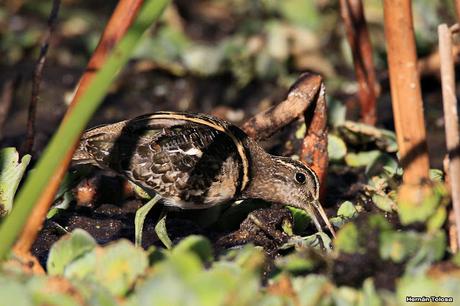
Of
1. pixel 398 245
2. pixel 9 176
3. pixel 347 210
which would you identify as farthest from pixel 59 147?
pixel 347 210

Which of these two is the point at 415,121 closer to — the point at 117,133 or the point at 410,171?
the point at 410,171

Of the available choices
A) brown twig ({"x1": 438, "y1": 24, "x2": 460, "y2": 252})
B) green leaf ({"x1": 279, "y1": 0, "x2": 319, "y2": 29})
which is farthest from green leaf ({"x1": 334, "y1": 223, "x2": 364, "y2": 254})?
green leaf ({"x1": 279, "y1": 0, "x2": 319, "y2": 29})

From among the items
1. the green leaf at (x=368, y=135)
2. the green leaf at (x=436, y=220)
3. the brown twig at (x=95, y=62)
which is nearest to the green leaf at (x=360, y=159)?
the green leaf at (x=368, y=135)

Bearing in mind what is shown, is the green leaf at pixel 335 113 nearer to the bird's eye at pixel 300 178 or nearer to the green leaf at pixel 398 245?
the bird's eye at pixel 300 178

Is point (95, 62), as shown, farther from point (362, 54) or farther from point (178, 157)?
point (362, 54)

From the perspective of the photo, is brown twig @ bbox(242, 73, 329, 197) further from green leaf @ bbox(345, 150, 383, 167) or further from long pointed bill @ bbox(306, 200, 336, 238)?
green leaf @ bbox(345, 150, 383, 167)

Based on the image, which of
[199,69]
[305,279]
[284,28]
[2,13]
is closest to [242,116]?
[199,69]
